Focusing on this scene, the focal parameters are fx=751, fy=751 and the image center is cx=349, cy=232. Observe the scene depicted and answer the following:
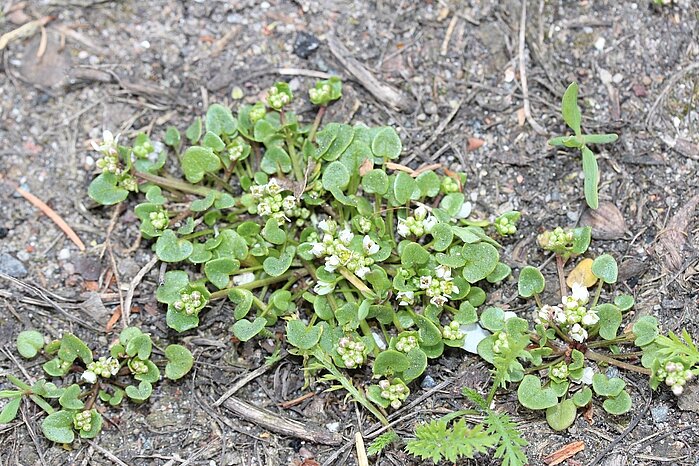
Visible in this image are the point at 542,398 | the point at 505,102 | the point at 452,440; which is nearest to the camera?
the point at 452,440

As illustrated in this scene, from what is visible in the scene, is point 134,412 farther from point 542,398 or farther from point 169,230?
point 542,398

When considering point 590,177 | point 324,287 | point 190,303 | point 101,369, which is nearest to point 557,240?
point 590,177

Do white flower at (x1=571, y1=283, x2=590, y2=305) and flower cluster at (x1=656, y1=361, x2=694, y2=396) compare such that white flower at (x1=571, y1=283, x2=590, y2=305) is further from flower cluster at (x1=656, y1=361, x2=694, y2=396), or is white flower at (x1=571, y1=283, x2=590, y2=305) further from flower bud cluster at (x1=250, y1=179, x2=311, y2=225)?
flower bud cluster at (x1=250, y1=179, x2=311, y2=225)

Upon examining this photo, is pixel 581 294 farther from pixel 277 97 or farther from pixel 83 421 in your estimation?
pixel 83 421

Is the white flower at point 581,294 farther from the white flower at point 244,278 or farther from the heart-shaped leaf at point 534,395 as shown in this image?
the white flower at point 244,278

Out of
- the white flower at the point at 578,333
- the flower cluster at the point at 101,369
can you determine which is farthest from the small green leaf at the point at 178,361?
the white flower at the point at 578,333

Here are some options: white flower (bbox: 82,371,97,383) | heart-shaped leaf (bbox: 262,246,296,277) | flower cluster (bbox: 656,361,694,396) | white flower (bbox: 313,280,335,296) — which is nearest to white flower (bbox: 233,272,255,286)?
heart-shaped leaf (bbox: 262,246,296,277)

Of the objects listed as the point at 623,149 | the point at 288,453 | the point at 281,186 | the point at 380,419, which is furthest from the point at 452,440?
the point at 623,149
